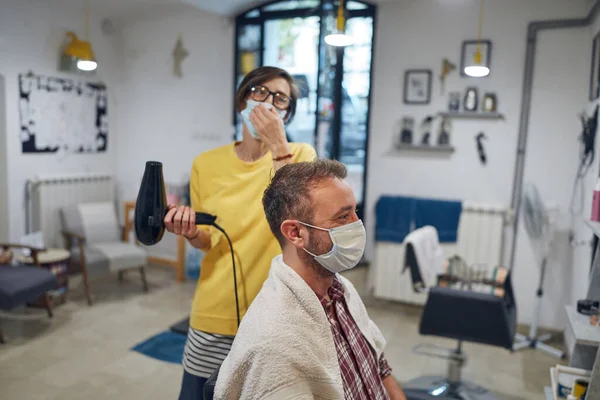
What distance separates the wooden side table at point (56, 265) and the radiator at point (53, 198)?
540 millimetres

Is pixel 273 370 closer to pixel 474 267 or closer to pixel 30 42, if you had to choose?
pixel 474 267

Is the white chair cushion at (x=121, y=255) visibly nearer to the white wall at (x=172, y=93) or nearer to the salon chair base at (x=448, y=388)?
the white wall at (x=172, y=93)

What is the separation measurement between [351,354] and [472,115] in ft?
9.43

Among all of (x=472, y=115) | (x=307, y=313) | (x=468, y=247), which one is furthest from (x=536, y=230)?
(x=307, y=313)

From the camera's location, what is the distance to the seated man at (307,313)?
38.5 inches

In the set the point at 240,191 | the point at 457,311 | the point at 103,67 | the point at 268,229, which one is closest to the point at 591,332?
the point at 457,311

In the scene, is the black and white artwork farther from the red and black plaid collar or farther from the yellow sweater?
the red and black plaid collar

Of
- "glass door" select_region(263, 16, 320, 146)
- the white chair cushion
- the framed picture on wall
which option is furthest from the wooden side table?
the framed picture on wall

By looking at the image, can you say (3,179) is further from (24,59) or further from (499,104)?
(499,104)

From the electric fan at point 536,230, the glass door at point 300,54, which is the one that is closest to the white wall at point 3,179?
the glass door at point 300,54

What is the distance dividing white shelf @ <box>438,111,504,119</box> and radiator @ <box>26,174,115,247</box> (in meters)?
3.30

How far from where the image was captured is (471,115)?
3.62 meters

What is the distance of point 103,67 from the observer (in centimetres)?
475

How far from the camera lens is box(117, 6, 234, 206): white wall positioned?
450cm
